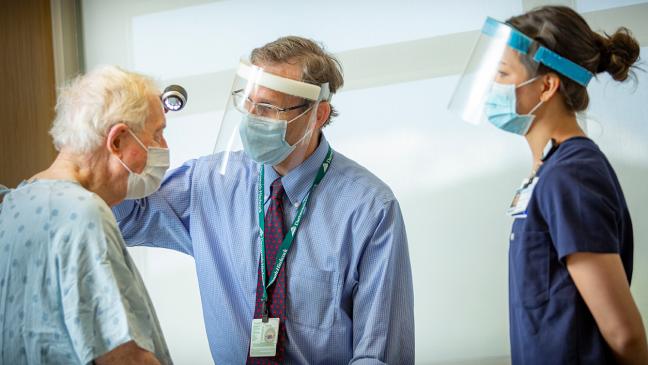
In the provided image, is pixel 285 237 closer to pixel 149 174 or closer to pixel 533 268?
pixel 149 174

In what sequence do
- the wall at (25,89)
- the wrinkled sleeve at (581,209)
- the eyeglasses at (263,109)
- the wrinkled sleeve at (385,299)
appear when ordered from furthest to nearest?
the wall at (25,89) → the eyeglasses at (263,109) → the wrinkled sleeve at (385,299) → the wrinkled sleeve at (581,209)

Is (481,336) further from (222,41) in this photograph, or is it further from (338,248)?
(222,41)

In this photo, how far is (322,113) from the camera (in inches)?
87.2

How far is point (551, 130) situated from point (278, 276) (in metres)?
0.86

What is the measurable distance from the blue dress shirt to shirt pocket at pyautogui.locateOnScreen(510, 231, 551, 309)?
1.44ft

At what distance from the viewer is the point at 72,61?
11.0 ft

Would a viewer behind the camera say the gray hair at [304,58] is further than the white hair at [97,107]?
Yes

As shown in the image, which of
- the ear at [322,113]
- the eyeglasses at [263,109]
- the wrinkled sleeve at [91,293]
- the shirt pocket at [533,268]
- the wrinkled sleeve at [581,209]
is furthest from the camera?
the ear at [322,113]

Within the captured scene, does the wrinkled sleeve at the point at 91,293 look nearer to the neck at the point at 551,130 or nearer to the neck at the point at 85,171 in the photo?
the neck at the point at 85,171

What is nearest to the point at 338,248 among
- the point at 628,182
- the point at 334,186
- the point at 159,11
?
the point at 334,186

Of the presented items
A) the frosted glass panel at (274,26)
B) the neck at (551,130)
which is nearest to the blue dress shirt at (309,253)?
the neck at (551,130)

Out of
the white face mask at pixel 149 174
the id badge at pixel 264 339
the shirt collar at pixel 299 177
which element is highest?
the white face mask at pixel 149 174

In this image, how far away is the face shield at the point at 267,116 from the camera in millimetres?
2074

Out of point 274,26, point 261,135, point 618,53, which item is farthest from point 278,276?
point 274,26
